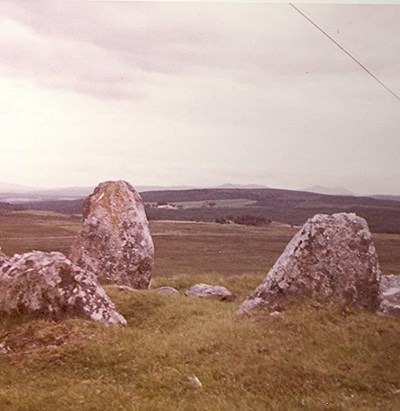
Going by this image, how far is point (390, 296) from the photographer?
15.1 metres

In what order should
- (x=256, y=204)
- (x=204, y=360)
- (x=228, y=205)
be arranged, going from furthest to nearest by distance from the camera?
1. (x=228, y=205)
2. (x=256, y=204)
3. (x=204, y=360)

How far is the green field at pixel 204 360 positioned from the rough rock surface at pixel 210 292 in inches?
113

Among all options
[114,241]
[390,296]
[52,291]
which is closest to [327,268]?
[390,296]

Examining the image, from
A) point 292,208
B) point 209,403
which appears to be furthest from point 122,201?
point 292,208

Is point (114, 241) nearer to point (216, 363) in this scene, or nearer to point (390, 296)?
point (390, 296)

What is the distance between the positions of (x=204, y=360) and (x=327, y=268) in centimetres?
458

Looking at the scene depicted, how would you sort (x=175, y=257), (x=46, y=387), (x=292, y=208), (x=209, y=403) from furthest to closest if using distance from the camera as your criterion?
1. (x=292, y=208)
2. (x=175, y=257)
3. (x=46, y=387)
4. (x=209, y=403)

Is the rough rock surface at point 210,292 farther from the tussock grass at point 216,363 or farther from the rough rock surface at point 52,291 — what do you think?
the rough rock surface at point 52,291

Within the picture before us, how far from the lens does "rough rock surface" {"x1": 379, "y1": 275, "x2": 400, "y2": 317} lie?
46.1ft

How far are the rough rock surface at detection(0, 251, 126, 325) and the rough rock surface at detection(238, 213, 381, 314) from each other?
3.38 m

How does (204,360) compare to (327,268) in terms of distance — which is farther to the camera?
(327,268)

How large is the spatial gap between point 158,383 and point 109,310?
376cm

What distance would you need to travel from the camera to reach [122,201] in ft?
69.2

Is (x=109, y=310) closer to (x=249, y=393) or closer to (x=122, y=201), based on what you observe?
(x=249, y=393)
